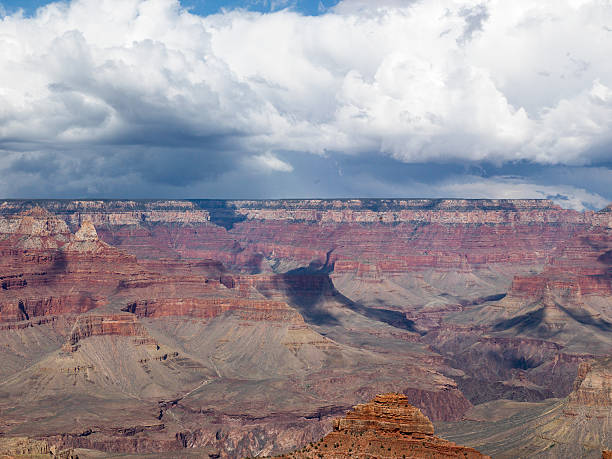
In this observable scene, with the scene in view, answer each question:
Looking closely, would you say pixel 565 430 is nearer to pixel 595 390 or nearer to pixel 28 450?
pixel 595 390

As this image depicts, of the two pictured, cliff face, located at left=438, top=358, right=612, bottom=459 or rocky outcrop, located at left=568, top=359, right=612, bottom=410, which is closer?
cliff face, located at left=438, top=358, right=612, bottom=459

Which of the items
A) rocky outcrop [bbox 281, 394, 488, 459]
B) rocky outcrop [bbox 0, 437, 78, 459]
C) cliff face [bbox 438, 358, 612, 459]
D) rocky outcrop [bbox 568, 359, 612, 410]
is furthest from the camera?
rocky outcrop [bbox 568, 359, 612, 410]

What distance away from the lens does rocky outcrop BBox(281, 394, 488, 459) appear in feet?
248

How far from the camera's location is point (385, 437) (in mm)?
76375

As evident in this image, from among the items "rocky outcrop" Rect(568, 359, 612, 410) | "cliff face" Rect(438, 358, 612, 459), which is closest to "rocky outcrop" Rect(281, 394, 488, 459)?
"cliff face" Rect(438, 358, 612, 459)

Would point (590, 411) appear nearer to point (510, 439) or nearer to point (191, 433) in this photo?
point (510, 439)

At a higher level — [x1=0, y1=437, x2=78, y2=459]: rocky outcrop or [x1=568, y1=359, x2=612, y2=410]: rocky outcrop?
[x1=568, y1=359, x2=612, y2=410]: rocky outcrop

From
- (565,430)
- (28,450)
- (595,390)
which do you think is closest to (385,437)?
(28,450)

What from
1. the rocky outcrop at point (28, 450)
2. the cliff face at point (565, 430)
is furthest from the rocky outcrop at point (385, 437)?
the cliff face at point (565, 430)

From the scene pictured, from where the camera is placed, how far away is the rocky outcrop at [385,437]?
75.5m

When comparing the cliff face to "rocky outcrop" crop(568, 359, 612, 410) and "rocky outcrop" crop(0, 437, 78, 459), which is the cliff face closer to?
"rocky outcrop" crop(568, 359, 612, 410)

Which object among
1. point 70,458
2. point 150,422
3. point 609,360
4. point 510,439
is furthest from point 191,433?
point 609,360

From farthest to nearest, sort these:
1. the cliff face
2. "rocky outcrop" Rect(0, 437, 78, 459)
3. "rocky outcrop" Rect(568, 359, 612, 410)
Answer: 1. "rocky outcrop" Rect(568, 359, 612, 410)
2. the cliff face
3. "rocky outcrop" Rect(0, 437, 78, 459)

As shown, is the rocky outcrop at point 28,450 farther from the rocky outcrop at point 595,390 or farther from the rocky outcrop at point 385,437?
the rocky outcrop at point 595,390
